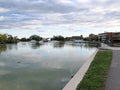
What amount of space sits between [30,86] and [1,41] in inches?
4023

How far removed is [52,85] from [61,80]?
5.78 ft

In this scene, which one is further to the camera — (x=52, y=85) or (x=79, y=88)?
(x=52, y=85)

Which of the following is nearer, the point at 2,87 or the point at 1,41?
the point at 2,87

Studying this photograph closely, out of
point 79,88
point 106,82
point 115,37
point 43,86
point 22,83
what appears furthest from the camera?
point 115,37

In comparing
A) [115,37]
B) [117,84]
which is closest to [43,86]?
[117,84]

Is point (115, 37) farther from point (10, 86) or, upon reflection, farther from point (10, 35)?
point (10, 86)

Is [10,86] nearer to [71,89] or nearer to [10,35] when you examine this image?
[71,89]

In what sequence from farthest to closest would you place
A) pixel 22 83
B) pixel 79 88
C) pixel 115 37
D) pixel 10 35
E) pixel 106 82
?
pixel 10 35, pixel 115 37, pixel 22 83, pixel 106 82, pixel 79 88

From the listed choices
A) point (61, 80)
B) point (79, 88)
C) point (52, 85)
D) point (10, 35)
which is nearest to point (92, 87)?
point (79, 88)

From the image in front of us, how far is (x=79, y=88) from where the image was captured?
421 inches

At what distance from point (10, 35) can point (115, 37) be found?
212ft

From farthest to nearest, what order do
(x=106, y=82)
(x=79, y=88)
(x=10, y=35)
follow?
(x=10, y=35) < (x=106, y=82) < (x=79, y=88)

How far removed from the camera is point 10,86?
14.6 meters

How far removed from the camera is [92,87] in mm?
10875
